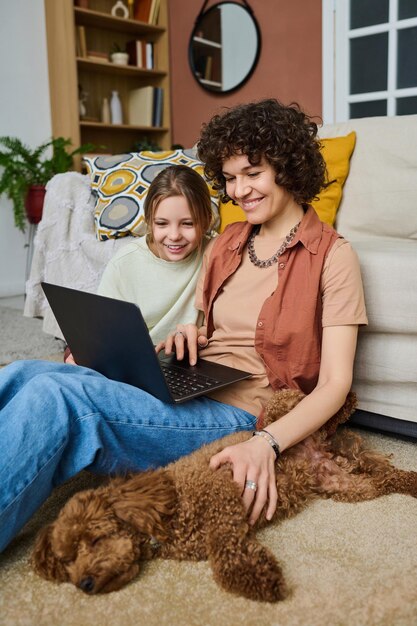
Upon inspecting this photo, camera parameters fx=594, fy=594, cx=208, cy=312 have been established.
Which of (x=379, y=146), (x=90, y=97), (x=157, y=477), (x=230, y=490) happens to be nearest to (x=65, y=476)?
(x=157, y=477)

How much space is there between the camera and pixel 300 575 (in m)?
1.03

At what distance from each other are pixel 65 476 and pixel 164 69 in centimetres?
411

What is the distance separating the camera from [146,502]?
971 mm

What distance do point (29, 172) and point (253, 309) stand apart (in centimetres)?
304

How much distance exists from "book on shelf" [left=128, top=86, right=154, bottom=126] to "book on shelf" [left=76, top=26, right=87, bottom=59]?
1.87 ft

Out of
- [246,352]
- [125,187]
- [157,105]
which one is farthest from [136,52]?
[246,352]

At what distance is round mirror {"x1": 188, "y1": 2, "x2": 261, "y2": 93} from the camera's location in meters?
4.05

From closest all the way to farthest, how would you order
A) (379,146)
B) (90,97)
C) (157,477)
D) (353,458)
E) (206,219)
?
(157,477), (353,458), (206,219), (379,146), (90,97)

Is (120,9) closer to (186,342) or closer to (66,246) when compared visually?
(66,246)

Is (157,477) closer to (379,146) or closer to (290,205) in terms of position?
(290,205)

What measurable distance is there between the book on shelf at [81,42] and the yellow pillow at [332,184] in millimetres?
2570

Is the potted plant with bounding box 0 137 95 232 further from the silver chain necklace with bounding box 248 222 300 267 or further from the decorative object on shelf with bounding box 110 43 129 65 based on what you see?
the silver chain necklace with bounding box 248 222 300 267

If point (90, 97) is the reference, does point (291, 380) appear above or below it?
below

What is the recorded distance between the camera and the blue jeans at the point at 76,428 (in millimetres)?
1017
